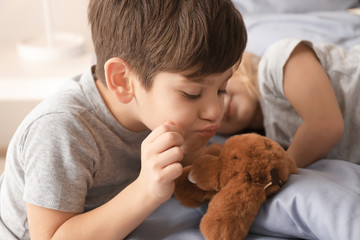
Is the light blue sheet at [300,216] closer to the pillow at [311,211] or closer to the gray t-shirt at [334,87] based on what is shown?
the pillow at [311,211]

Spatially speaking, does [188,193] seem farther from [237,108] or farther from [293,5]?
[293,5]

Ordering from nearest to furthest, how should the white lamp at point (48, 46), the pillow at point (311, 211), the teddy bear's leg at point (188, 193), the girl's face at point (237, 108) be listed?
the pillow at point (311, 211), the teddy bear's leg at point (188, 193), the girl's face at point (237, 108), the white lamp at point (48, 46)

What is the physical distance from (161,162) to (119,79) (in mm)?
190

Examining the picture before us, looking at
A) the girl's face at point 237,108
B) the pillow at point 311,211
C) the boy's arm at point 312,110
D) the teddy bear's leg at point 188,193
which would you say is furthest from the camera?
the girl's face at point 237,108

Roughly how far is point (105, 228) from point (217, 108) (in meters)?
0.28

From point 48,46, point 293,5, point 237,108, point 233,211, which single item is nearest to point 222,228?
point 233,211

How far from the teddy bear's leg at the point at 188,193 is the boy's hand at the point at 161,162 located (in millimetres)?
67

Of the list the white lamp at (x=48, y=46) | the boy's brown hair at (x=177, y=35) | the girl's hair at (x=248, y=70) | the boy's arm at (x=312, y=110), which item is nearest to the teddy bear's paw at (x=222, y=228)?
the boy's brown hair at (x=177, y=35)

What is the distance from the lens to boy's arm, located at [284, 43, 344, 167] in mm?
1001

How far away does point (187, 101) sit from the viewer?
748mm

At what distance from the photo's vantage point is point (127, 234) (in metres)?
0.77

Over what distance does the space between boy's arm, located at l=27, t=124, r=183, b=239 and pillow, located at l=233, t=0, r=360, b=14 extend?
1.05 meters

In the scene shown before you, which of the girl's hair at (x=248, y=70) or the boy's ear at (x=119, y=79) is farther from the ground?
the boy's ear at (x=119, y=79)

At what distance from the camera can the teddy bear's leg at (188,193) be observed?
0.77 m
